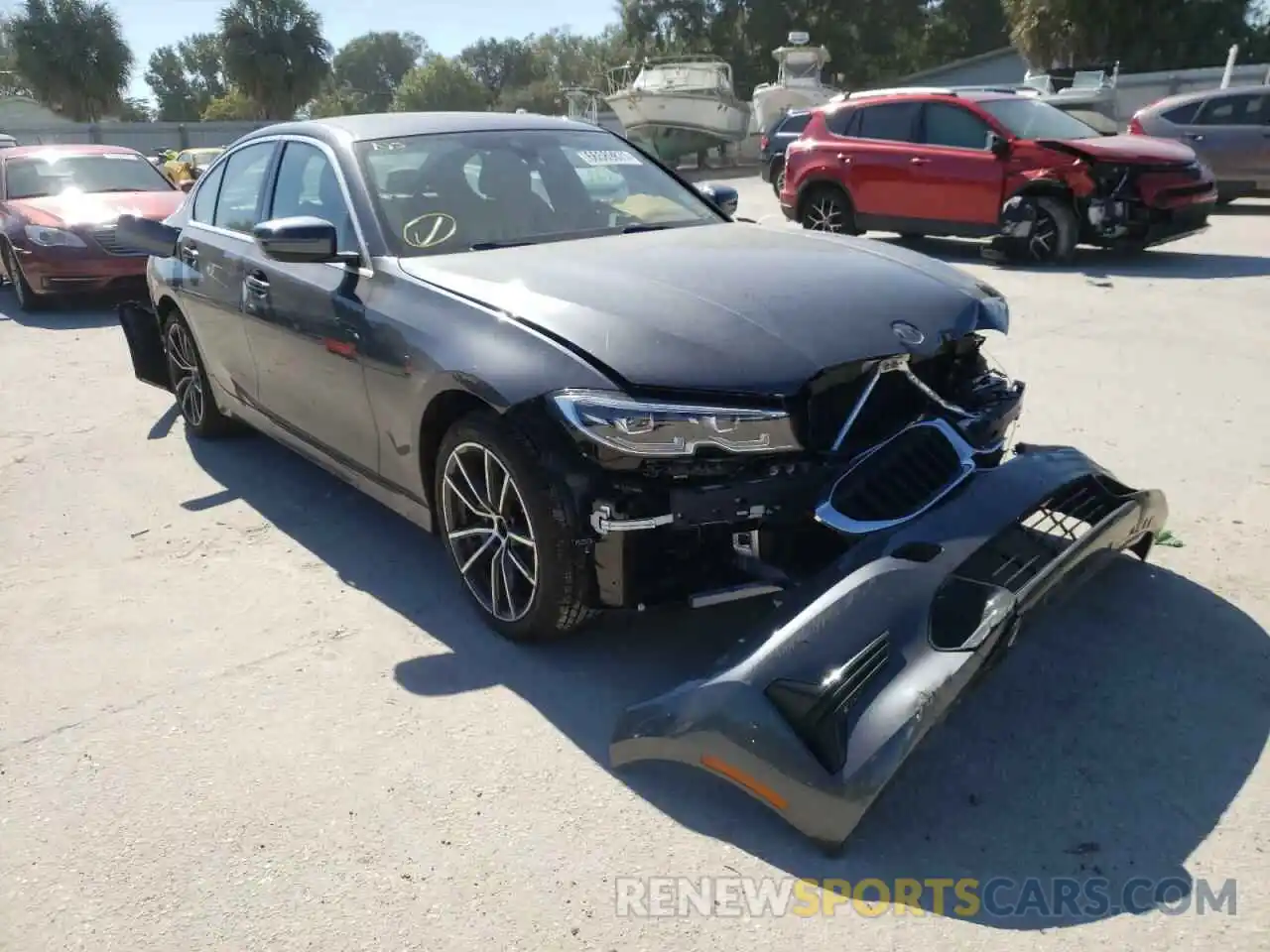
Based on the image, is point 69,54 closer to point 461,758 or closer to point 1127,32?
point 1127,32

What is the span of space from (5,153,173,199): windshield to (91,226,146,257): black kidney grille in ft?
4.41

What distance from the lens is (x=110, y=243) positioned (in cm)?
1003

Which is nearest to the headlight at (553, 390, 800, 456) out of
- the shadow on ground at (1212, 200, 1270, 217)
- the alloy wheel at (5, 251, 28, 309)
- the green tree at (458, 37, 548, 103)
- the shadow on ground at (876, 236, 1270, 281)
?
the shadow on ground at (876, 236, 1270, 281)

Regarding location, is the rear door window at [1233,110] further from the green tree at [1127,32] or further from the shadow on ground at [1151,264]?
the green tree at [1127,32]

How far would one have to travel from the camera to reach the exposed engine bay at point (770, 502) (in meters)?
2.87

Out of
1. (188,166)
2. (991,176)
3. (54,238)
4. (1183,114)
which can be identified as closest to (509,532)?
(54,238)

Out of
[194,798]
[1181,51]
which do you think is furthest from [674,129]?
[194,798]

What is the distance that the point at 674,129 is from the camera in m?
29.3

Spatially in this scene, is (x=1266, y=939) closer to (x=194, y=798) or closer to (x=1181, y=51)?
(x=194, y=798)

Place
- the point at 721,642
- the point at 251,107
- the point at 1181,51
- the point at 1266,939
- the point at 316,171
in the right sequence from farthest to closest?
the point at 251,107, the point at 1181,51, the point at 316,171, the point at 721,642, the point at 1266,939

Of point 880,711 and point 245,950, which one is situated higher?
point 880,711

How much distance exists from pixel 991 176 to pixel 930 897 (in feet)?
31.6

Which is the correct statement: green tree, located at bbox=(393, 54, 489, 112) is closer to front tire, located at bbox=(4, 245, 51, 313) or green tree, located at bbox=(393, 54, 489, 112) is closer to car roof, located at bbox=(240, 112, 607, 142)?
front tire, located at bbox=(4, 245, 51, 313)

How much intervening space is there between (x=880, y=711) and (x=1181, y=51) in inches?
1402
